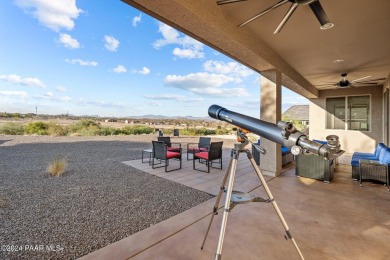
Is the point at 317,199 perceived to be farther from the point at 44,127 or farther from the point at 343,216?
the point at 44,127

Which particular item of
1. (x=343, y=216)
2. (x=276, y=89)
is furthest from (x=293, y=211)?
(x=276, y=89)

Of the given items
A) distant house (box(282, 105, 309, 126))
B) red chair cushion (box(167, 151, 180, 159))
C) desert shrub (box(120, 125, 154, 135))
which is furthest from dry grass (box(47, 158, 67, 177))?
distant house (box(282, 105, 309, 126))

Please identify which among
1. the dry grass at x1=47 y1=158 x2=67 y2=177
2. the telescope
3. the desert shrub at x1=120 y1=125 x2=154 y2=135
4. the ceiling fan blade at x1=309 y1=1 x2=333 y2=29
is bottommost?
the dry grass at x1=47 y1=158 x2=67 y2=177

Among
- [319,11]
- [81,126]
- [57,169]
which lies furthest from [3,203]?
[81,126]

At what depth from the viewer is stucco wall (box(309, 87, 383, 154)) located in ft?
24.6

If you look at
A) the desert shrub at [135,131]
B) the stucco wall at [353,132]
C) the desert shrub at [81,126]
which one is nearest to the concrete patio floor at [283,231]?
the stucco wall at [353,132]

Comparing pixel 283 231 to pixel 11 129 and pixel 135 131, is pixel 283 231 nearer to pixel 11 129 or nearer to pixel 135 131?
pixel 135 131

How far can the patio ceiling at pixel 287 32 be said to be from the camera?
95.5 inches

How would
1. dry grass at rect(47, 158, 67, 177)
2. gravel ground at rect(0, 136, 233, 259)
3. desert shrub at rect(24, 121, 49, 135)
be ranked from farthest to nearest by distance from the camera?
desert shrub at rect(24, 121, 49, 135) < dry grass at rect(47, 158, 67, 177) < gravel ground at rect(0, 136, 233, 259)

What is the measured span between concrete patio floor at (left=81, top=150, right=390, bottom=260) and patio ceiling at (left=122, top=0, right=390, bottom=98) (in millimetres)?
2504

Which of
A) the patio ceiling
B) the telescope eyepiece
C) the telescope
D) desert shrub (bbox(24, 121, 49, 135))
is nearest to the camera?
the telescope

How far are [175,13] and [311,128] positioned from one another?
29.4 feet

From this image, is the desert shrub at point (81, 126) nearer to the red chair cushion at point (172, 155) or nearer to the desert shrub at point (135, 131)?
the desert shrub at point (135, 131)

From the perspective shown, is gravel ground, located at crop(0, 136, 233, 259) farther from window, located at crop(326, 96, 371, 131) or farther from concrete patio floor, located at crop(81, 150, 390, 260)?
window, located at crop(326, 96, 371, 131)
